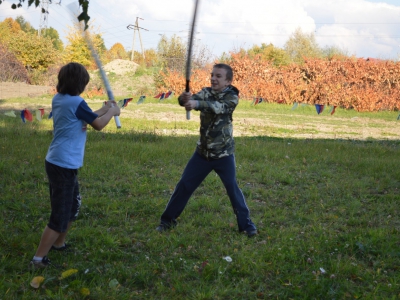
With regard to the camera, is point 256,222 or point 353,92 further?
point 353,92

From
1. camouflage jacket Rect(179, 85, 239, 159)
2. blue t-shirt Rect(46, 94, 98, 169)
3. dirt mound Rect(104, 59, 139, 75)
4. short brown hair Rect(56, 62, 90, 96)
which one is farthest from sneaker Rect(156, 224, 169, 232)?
dirt mound Rect(104, 59, 139, 75)

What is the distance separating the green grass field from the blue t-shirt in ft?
3.13

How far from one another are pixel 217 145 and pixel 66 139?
1.59 metres

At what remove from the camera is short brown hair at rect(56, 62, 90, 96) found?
12.2ft

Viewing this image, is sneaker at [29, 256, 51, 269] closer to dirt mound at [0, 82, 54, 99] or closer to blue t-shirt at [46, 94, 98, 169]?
blue t-shirt at [46, 94, 98, 169]

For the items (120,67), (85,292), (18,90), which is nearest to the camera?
(85,292)

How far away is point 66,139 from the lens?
376 centimetres

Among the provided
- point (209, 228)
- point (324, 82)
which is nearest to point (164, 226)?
point (209, 228)

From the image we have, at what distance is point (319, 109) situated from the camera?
16.8 metres

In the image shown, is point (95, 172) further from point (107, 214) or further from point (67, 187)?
point (67, 187)

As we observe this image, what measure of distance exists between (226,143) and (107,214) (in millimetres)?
1744

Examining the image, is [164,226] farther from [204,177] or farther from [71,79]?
[71,79]

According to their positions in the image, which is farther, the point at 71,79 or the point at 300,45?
the point at 300,45

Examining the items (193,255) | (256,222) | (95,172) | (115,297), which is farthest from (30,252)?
(95,172)
